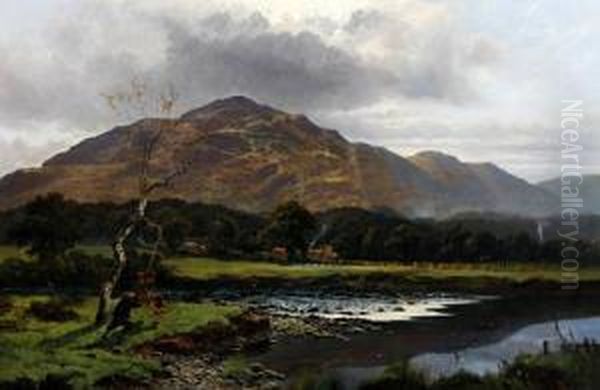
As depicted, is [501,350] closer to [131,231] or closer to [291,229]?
[131,231]

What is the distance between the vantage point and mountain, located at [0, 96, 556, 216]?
58.0 meters

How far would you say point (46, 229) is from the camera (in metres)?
41.3

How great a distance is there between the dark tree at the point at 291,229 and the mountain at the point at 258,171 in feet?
18.2

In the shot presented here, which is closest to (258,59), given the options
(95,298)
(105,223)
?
(105,223)

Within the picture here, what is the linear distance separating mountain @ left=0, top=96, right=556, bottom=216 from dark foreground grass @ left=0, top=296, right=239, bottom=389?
643 cm

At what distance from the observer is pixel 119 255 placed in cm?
3034

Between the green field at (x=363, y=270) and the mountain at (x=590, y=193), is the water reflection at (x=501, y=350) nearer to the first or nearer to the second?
the mountain at (x=590, y=193)

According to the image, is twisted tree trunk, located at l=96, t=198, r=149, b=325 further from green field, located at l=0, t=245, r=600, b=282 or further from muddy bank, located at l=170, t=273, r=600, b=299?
muddy bank, located at l=170, t=273, r=600, b=299

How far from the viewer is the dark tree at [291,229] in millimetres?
54031

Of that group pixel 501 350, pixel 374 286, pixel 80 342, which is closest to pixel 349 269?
pixel 374 286

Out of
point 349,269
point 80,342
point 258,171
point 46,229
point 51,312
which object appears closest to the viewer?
point 80,342

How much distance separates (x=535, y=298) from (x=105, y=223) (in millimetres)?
23471

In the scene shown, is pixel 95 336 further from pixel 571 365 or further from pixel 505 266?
pixel 505 266

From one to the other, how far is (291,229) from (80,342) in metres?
28.2
